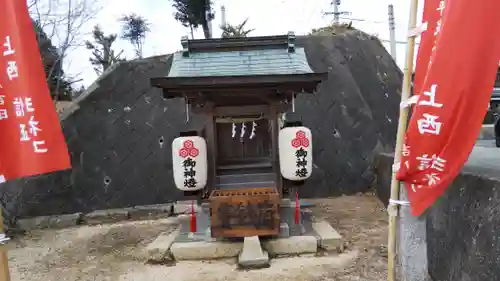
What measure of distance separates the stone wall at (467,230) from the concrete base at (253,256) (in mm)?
2387

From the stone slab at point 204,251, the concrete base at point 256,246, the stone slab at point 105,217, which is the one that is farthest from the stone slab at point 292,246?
Result: the stone slab at point 105,217

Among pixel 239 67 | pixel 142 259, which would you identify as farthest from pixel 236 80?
pixel 142 259

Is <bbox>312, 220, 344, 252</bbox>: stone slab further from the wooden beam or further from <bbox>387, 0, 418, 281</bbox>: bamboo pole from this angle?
<bbox>387, 0, 418, 281</bbox>: bamboo pole

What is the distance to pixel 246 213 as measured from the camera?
21.1 feet

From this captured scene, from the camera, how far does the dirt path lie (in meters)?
5.46

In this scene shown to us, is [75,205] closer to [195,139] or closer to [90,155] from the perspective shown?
[90,155]

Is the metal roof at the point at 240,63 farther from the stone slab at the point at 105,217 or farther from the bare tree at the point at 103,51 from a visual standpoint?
the bare tree at the point at 103,51

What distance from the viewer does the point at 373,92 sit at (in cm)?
1251

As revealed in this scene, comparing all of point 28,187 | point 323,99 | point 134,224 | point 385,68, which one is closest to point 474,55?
point 134,224

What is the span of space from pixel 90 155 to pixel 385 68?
9.79m

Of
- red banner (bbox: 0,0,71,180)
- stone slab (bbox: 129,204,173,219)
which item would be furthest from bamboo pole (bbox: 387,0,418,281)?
stone slab (bbox: 129,204,173,219)

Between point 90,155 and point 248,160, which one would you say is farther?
point 90,155

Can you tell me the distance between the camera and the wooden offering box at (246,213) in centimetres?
642

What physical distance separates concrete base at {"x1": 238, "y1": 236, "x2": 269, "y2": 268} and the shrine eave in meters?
2.61
